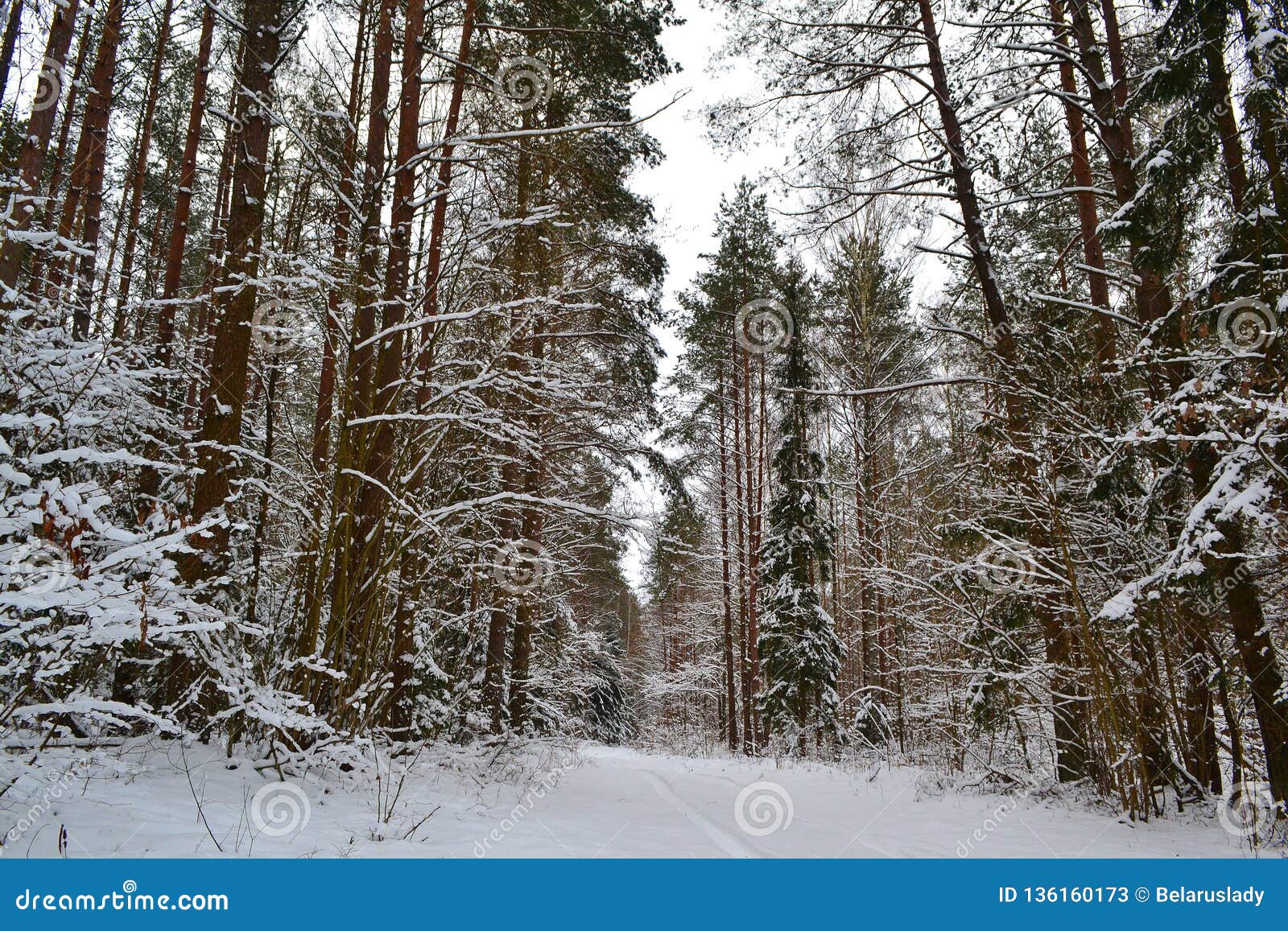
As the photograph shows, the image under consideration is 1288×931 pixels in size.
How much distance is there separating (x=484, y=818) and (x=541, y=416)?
7053 mm

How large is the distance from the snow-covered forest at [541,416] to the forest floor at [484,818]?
0.20 feet

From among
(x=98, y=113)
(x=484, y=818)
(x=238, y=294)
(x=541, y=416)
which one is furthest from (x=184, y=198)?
(x=484, y=818)

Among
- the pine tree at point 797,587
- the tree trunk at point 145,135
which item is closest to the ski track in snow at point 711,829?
the pine tree at point 797,587

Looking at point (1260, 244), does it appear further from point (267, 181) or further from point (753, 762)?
point (753, 762)

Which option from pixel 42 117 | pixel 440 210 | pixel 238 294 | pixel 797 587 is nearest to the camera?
pixel 238 294

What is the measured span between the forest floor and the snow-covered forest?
0.20ft

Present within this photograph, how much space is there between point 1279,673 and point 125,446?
8.68 m

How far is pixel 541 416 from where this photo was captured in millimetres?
10773

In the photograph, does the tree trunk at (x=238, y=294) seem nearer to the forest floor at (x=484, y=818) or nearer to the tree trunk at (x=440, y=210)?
the tree trunk at (x=440, y=210)

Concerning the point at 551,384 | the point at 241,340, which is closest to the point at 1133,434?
the point at 551,384

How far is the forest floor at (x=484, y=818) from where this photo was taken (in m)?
3.02

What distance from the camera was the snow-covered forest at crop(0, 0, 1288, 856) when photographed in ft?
13.1

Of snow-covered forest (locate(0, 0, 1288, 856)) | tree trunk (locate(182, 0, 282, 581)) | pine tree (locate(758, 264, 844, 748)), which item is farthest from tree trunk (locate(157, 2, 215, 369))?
pine tree (locate(758, 264, 844, 748))

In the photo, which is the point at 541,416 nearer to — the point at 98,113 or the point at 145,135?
the point at 98,113
